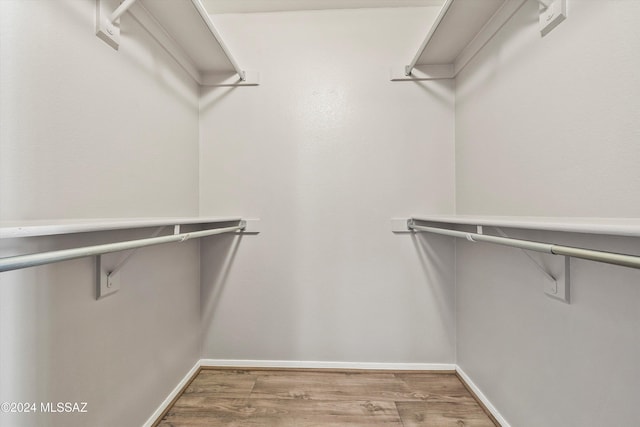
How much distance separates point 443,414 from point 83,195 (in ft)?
5.81

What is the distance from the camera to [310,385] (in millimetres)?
1418

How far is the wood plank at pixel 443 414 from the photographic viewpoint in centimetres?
117

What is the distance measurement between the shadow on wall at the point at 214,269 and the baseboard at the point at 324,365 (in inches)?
8.5

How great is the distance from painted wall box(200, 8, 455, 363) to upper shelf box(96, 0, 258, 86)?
0.46 feet

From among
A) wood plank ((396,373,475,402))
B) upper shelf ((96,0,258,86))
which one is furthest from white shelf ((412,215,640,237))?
upper shelf ((96,0,258,86))

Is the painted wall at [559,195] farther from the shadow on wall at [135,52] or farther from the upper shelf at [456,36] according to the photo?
the shadow on wall at [135,52]

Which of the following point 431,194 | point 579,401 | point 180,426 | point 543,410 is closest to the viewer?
point 579,401

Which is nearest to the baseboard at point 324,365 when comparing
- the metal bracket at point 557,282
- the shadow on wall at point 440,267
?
the shadow on wall at point 440,267

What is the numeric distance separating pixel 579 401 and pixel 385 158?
1.28m

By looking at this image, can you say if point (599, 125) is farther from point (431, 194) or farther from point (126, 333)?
point (126, 333)

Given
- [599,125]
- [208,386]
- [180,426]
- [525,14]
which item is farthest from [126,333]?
[525,14]

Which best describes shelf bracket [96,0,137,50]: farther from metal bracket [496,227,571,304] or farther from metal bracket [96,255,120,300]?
metal bracket [496,227,571,304]

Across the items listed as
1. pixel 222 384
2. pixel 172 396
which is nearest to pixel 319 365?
pixel 222 384

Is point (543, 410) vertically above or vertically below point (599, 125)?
below
